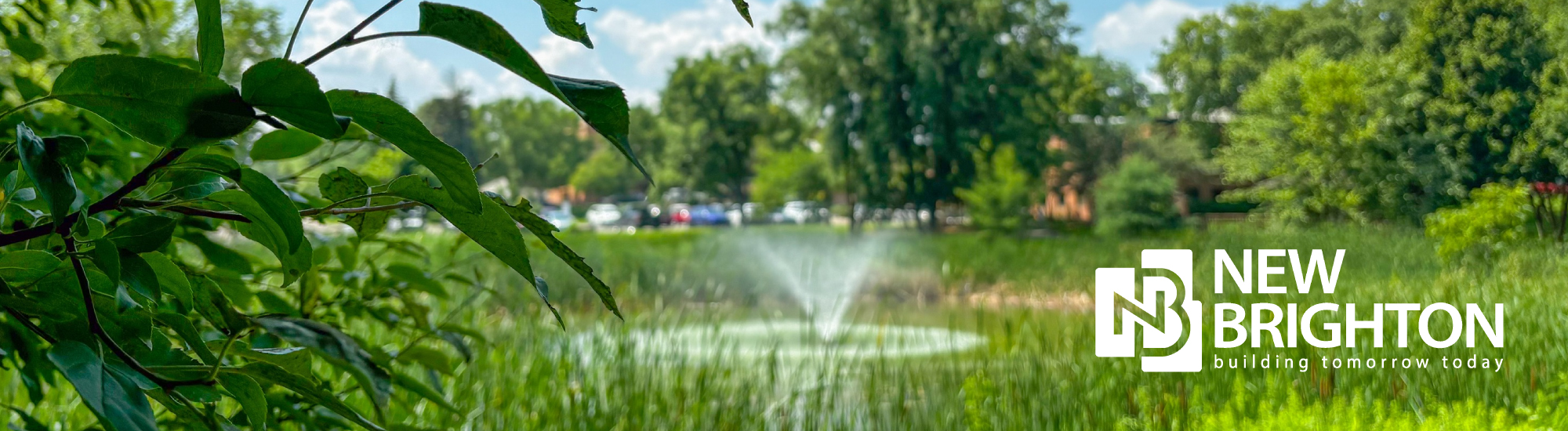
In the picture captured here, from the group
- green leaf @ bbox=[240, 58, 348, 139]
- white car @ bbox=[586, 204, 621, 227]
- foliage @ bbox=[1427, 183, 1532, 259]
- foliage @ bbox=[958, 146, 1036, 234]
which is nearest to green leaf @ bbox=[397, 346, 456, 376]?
green leaf @ bbox=[240, 58, 348, 139]

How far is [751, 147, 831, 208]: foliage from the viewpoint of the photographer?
12.1 meters

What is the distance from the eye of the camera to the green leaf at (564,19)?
28 cm

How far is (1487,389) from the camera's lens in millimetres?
2061

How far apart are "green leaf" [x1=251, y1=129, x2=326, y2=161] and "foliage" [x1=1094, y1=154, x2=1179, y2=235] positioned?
7853 mm

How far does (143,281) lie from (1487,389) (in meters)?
2.35

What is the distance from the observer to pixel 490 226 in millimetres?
277

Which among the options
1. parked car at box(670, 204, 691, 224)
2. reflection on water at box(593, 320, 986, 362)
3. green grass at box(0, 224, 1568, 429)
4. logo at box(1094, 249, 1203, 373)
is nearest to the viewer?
green grass at box(0, 224, 1568, 429)

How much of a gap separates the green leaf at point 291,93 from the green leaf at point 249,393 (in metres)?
0.11

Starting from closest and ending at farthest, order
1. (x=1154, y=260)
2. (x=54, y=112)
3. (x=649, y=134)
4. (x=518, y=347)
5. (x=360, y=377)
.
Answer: (x=360, y=377) → (x=54, y=112) → (x=518, y=347) → (x=1154, y=260) → (x=649, y=134)

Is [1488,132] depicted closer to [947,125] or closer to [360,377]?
[360,377]

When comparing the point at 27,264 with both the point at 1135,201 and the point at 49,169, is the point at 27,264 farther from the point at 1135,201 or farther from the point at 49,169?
A: the point at 1135,201

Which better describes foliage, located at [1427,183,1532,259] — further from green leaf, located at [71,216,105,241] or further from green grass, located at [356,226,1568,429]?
green leaf, located at [71,216,105,241]

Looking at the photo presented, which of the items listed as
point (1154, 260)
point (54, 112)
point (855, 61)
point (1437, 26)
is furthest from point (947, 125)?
point (54, 112)

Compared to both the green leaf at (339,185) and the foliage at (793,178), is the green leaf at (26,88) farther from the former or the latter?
the foliage at (793,178)
